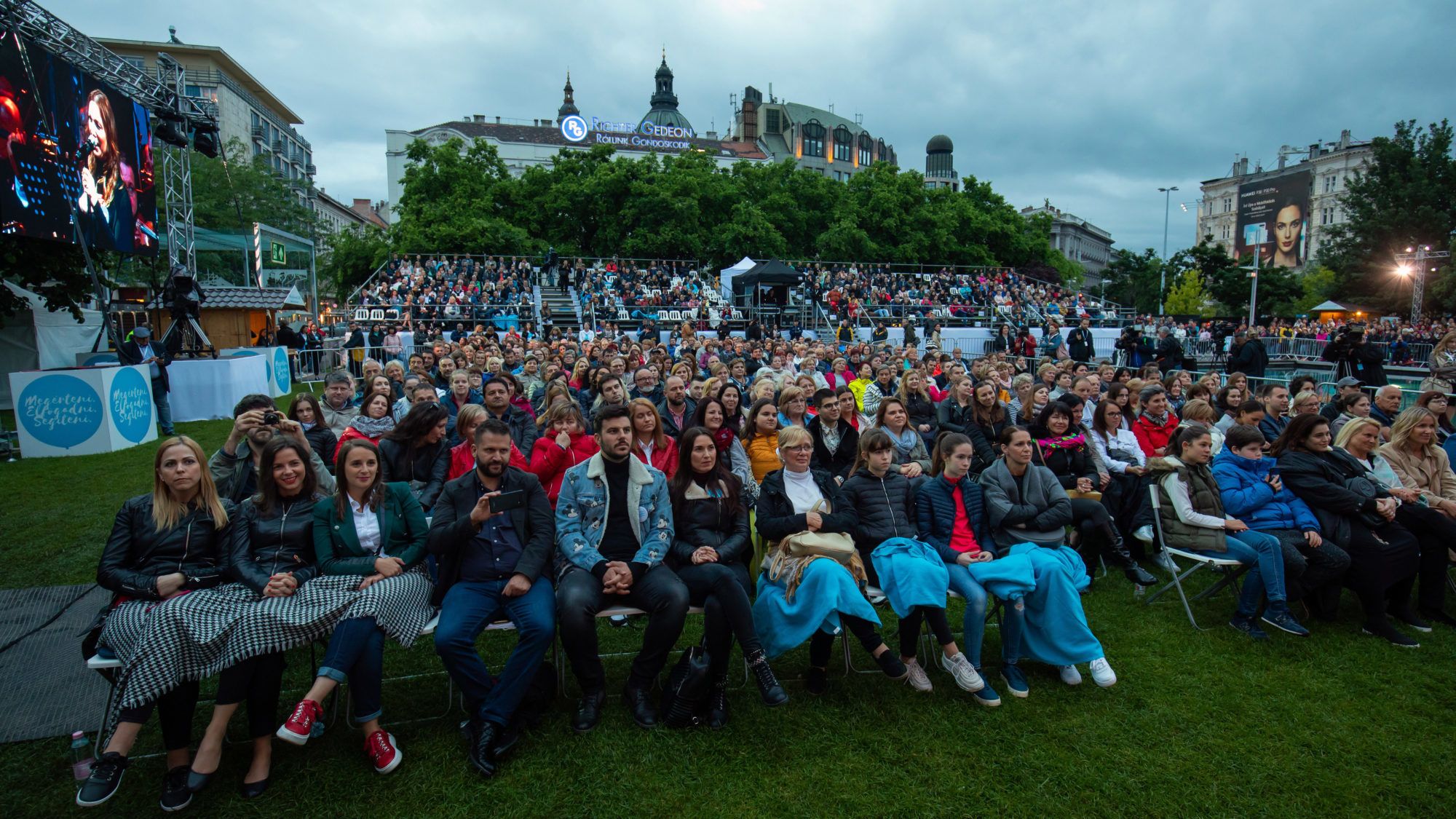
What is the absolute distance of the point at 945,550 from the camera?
432cm

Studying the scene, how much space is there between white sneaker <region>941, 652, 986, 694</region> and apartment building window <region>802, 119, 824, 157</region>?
9086 cm

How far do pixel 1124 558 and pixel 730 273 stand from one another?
881 inches

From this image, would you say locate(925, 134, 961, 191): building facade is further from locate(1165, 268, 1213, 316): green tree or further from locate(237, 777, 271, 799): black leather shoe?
locate(237, 777, 271, 799): black leather shoe

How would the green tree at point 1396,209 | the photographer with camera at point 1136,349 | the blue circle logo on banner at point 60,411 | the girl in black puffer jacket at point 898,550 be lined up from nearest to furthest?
the girl in black puffer jacket at point 898,550
the blue circle logo on banner at point 60,411
the photographer with camera at point 1136,349
the green tree at point 1396,209

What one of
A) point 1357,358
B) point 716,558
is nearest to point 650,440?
point 716,558

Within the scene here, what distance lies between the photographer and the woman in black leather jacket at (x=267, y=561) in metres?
3.17

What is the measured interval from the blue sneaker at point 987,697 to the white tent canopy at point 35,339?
57.8 feet

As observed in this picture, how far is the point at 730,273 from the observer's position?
2686 cm

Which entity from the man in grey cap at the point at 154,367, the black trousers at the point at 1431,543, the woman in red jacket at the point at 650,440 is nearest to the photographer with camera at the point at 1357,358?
the black trousers at the point at 1431,543

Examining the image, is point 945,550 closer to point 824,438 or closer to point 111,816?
point 824,438

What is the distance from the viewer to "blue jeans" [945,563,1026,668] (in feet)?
13.0

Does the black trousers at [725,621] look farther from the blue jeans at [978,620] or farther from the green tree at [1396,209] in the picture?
the green tree at [1396,209]

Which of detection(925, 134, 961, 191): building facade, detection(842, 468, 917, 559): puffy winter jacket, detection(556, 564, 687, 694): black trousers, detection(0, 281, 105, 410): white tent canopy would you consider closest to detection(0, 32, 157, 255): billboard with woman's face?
detection(0, 281, 105, 410): white tent canopy

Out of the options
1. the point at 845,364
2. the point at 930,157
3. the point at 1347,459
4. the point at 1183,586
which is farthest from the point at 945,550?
the point at 930,157
